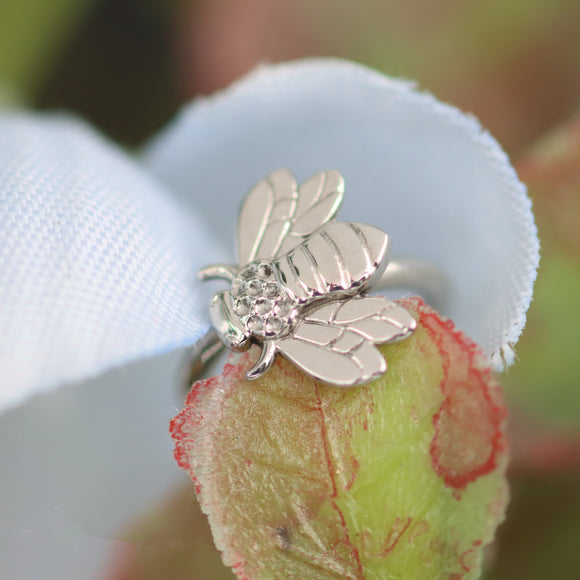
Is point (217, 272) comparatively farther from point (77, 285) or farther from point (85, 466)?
point (85, 466)

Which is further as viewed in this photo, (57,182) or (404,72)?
(404,72)

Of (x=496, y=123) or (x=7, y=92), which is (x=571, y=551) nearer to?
(x=496, y=123)

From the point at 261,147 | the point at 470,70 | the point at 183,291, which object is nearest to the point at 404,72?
the point at 470,70

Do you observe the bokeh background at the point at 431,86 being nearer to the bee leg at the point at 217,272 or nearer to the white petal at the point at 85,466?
the white petal at the point at 85,466

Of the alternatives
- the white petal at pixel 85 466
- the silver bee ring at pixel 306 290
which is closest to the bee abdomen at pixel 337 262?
the silver bee ring at pixel 306 290

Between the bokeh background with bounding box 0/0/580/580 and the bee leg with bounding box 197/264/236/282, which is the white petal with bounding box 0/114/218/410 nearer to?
the bee leg with bounding box 197/264/236/282

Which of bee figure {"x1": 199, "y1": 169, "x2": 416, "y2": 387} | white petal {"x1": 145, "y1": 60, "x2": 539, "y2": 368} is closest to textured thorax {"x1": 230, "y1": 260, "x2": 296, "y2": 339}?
bee figure {"x1": 199, "y1": 169, "x2": 416, "y2": 387}

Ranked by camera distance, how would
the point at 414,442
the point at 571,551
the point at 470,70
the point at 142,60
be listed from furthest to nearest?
the point at 142,60
the point at 470,70
the point at 571,551
the point at 414,442
